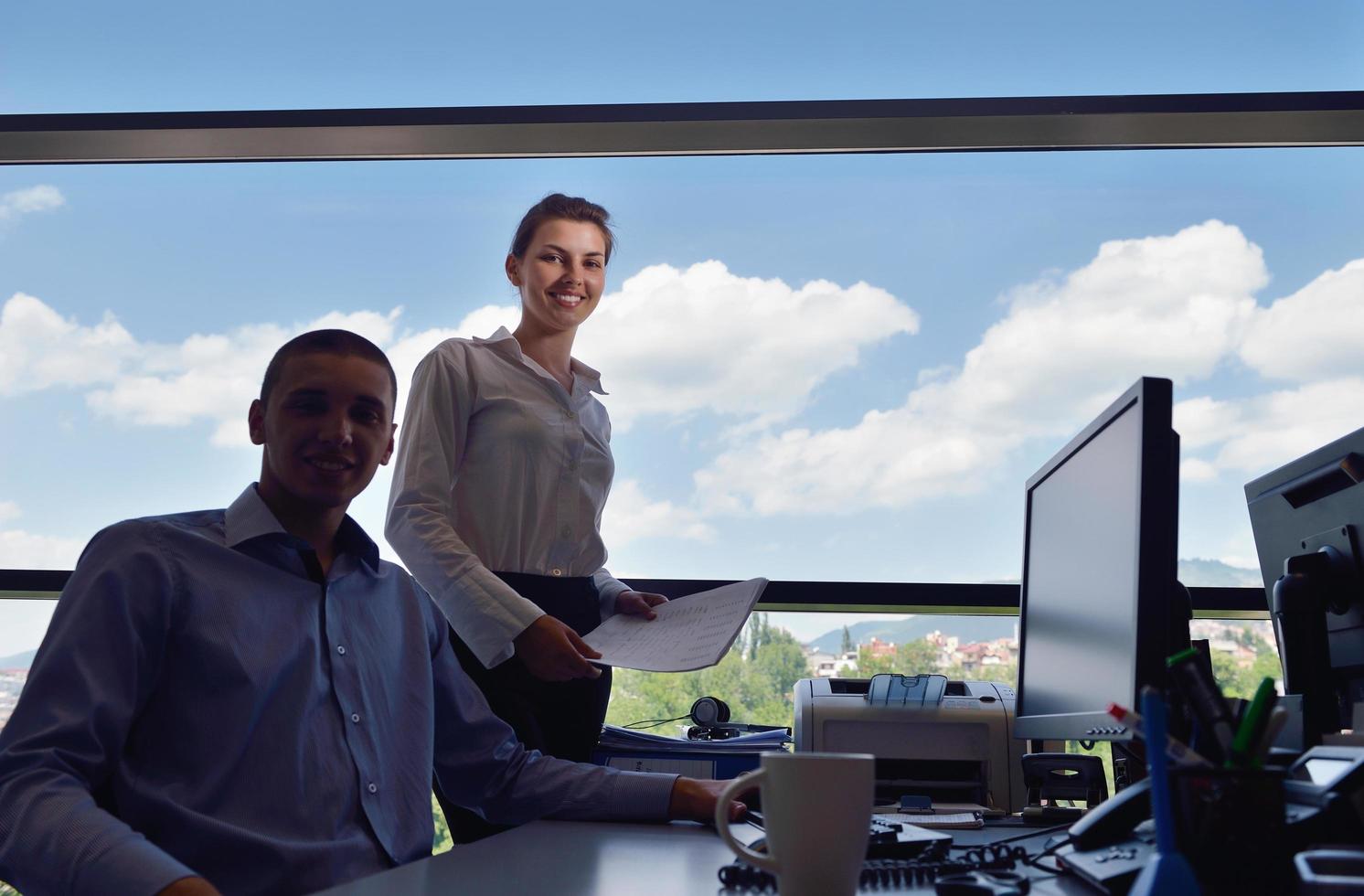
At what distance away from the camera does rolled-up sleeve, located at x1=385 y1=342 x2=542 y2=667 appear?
1552mm

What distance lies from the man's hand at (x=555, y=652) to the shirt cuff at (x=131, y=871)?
2.27 feet

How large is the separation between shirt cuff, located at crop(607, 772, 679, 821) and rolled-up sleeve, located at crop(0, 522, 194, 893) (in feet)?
1.56

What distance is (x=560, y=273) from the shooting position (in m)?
1.92

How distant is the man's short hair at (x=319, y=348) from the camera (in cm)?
133

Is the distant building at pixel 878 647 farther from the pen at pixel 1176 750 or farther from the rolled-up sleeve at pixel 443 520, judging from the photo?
the pen at pixel 1176 750

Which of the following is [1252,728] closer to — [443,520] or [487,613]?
[487,613]

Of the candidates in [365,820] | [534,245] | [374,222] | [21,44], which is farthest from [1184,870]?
[21,44]

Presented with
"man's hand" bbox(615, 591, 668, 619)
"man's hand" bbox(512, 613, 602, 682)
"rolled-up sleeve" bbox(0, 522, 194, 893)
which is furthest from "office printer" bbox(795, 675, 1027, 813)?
"rolled-up sleeve" bbox(0, 522, 194, 893)

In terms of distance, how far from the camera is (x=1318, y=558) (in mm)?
1137

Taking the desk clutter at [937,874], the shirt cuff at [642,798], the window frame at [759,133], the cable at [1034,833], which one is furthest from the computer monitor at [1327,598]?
the window frame at [759,133]

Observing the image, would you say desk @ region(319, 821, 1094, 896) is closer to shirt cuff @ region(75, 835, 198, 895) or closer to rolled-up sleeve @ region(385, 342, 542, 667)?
shirt cuff @ region(75, 835, 198, 895)

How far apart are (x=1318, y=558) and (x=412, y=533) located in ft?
3.92

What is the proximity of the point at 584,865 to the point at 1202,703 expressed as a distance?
52 cm

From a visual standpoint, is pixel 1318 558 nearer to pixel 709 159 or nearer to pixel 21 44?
pixel 709 159
